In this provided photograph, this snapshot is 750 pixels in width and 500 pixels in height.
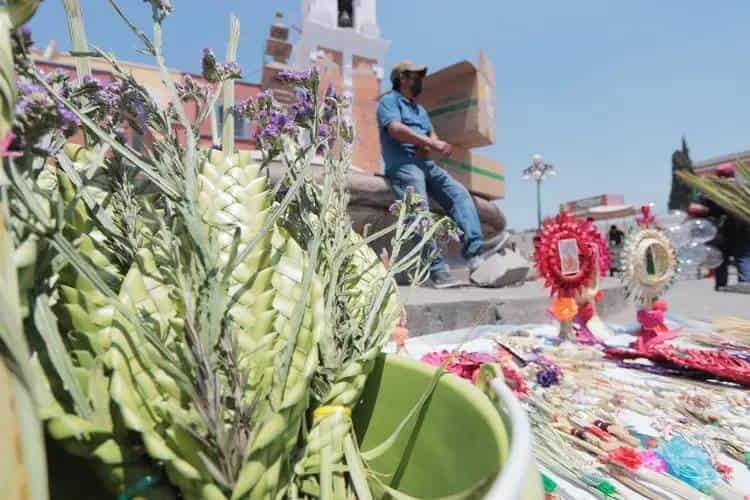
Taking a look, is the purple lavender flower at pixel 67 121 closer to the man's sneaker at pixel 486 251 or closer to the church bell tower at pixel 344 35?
the man's sneaker at pixel 486 251

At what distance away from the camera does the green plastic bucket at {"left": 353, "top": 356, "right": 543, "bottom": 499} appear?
0.79 feet

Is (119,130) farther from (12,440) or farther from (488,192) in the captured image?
(488,192)

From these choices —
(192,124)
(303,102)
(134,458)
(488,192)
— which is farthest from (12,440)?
(488,192)

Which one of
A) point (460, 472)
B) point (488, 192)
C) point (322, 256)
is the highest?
point (488, 192)

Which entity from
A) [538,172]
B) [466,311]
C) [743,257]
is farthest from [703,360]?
[538,172]

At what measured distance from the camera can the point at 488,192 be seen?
4.22m

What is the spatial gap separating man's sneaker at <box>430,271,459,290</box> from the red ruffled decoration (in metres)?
1.07

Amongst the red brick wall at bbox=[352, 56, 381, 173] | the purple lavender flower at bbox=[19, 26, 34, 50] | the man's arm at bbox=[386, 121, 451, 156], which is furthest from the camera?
the red brick wall at bbox=[352, 56, 381, 173]

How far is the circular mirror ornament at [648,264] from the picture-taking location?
1.27 meters

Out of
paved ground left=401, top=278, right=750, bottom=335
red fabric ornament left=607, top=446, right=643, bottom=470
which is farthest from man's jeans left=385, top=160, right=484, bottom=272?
red fabric ornament left=607, top=446, right=643, bottom=470

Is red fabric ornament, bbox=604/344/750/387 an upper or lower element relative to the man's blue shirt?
lower

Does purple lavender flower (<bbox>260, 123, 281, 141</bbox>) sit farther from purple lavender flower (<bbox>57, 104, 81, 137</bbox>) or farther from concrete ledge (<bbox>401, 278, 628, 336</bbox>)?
concrete ledge (<bbox>401, 278, 628, 336</bbox>)

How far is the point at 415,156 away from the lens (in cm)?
253

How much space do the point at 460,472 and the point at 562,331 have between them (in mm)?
1107
